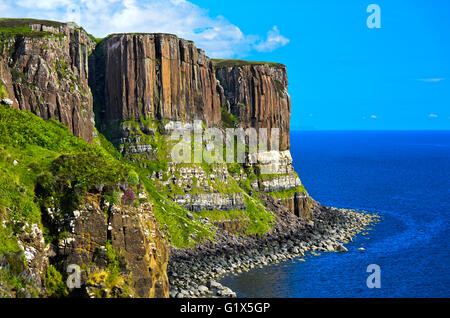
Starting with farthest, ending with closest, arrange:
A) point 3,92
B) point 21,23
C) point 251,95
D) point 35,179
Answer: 1. point 251,95
2. point 21,23
3. point 3,92
4. point 35,179

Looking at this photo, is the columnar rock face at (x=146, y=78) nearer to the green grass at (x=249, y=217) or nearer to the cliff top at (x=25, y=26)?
the cliff top at (x=25, y=26)

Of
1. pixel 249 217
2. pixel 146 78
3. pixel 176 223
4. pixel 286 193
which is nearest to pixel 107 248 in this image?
pixel 176 223

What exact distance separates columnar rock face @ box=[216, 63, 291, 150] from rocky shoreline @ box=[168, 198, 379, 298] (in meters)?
23.0

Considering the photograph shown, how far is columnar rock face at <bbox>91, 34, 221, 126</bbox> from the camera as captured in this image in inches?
4355

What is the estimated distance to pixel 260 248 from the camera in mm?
100438

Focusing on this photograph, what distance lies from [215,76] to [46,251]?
306 feet

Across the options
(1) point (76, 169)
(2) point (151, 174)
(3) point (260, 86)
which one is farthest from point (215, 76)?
(1) point (76, 169)

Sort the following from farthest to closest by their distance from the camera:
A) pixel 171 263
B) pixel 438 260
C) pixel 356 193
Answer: pixel 356 193 → pixel 438 260 → pixel 171 263

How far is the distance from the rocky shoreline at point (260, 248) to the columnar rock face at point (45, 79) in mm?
29262

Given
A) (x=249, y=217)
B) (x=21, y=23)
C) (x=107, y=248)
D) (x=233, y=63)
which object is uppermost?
(x=21, y=23)

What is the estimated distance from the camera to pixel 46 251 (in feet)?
147

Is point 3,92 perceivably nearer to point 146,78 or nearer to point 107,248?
point 107,248

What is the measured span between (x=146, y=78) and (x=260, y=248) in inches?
1664
